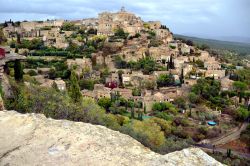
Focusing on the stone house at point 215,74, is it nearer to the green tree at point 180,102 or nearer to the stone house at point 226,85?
the stone house at point 226,85

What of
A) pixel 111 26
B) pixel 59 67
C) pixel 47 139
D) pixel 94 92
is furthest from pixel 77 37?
pixel 47 139

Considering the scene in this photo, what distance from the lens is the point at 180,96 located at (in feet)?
130

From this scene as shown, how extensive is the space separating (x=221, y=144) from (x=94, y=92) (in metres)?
14.4

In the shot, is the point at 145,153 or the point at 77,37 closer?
the point at 145,153

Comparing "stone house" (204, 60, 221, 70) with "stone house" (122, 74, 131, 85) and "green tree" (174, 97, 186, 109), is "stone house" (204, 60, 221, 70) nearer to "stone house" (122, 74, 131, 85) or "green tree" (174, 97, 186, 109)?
"stone house" (122, 74, 131, 85)

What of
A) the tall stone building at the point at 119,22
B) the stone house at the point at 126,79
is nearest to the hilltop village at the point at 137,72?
the tall stone building at the point at 119,22

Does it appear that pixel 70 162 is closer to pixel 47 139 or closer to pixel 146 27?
pixel 47 139

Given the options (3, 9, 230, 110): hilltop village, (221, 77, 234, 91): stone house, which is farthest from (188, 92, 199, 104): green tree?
(221, 77, 234, 91): stone house

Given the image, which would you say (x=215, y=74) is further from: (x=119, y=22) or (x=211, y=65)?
(x=119, y=22)

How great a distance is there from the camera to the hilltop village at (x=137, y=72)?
34062mm

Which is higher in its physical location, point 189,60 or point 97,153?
point 97,153

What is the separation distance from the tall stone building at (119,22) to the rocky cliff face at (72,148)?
184ft

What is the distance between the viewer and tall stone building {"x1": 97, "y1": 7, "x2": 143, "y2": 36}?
207ft

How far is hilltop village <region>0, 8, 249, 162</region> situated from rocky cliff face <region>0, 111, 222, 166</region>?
58.4 ft
